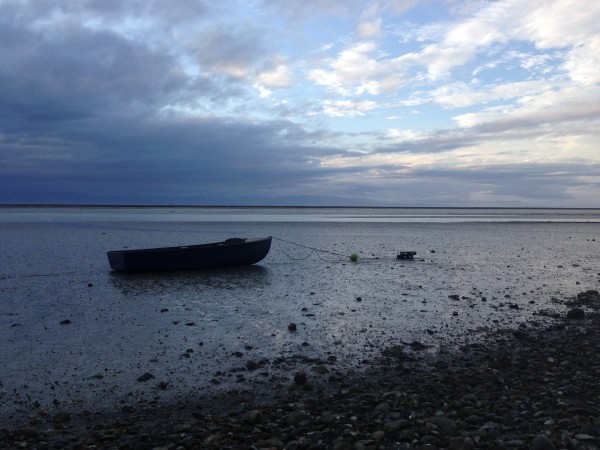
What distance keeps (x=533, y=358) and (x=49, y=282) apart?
20.2 m

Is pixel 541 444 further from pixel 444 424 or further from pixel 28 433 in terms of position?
pixel 28 433

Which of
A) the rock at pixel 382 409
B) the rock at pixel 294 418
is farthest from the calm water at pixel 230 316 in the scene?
the rock at pixel 382 409

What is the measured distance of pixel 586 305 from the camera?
17.0m

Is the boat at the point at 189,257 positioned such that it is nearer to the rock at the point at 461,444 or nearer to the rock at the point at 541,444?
the rock at the point at 461,444

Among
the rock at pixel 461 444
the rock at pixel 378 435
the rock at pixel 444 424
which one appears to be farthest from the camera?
the rock at pixel 444 424

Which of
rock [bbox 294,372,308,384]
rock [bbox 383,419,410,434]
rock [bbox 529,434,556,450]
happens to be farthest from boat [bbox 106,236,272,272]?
rock [bbox 529,434,556,450]

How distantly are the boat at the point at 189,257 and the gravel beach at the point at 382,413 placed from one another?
1749 cm

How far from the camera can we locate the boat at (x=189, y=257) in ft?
87.0

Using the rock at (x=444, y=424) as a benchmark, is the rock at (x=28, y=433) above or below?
below

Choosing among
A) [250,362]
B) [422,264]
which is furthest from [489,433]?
[422,264]

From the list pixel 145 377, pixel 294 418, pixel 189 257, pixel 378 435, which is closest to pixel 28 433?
pixel 145 377

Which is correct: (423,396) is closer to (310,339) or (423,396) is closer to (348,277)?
(310,339)

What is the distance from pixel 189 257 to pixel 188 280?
296 cm

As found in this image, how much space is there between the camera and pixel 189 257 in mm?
27266
